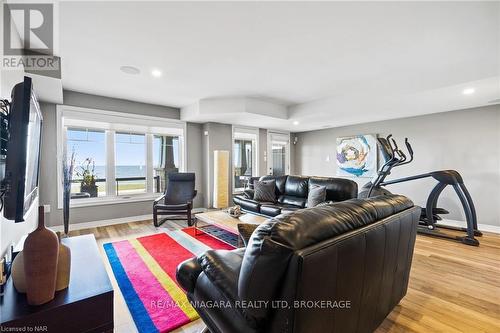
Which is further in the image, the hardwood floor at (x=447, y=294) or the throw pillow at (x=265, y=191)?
the throw pillow at (x=265, y=191)

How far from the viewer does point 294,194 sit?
4457 millimetres

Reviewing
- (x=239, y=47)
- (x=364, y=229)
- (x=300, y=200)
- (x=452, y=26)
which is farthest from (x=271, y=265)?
(x=300, y=200)

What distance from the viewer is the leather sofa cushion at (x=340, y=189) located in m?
3.73

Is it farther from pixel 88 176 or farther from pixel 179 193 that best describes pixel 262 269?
pixel 88 176

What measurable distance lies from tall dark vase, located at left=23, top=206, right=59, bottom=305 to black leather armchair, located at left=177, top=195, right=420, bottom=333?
2.08ft

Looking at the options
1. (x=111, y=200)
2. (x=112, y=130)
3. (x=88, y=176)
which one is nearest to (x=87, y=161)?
(x=88, y=176)

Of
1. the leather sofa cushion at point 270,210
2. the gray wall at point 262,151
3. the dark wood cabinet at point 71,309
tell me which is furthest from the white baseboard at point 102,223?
the dark wood cabinet at point 71,309

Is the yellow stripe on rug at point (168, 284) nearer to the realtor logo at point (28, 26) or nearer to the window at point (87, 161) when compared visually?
the window at point (87, 161)

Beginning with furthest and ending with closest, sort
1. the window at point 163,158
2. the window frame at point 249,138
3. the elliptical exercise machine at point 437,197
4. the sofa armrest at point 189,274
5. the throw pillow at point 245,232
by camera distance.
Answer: the window frame at point 249,138
the window at point 163,158
the elliptical exercise machine at point 437,197
the throw pillow at point 245,232
the sofa armrest at point 189,274

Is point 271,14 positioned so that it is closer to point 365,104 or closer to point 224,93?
point 224,93

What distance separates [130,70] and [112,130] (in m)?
1.80

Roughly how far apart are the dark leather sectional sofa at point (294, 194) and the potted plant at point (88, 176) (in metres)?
2.75

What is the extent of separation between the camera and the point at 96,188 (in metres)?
4.36

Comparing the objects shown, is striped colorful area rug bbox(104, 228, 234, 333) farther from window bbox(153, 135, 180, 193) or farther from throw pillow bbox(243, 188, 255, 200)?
window bbox(153, 135, 180, 193)
